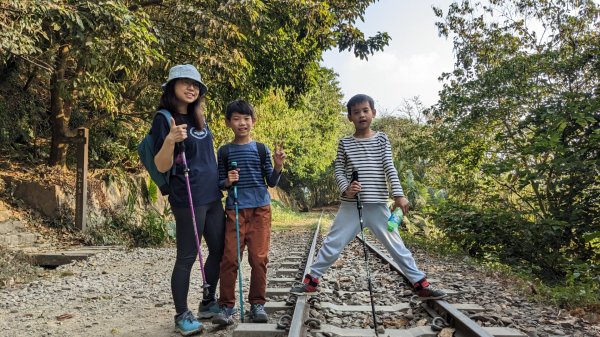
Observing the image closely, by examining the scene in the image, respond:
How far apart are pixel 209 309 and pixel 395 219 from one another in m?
1.74

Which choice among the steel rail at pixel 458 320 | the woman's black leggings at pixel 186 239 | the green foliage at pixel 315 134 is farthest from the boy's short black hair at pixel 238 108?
the green foliage at pixel 315 134

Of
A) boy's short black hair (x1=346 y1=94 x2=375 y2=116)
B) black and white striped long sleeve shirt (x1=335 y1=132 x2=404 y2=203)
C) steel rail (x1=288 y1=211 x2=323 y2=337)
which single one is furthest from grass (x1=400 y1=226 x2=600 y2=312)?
boy's short black hair (x1=346 y1=94 x2=375 y2=116)

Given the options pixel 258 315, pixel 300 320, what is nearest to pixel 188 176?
pixel 258 315

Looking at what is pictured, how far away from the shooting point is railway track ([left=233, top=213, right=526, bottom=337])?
3178 mm

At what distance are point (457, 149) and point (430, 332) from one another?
359 inches

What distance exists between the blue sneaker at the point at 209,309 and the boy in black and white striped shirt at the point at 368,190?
71 centimetres

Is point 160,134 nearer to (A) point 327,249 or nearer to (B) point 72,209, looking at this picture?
(A) point 327,249

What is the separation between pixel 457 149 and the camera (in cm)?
1169

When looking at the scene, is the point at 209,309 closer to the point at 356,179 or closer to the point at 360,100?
the point at 356,179

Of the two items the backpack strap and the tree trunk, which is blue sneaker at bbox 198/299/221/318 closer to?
the backpack strap

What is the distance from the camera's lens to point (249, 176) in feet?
11.9

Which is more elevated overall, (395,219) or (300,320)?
(395,219)

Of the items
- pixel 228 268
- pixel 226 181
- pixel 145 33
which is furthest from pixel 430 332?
pixel 145 33

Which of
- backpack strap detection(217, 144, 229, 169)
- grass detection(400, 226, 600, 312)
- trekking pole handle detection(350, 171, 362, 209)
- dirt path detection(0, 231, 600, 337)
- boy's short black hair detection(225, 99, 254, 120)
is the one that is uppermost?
boy's short black hair detection(225, 99, 254, 120)
